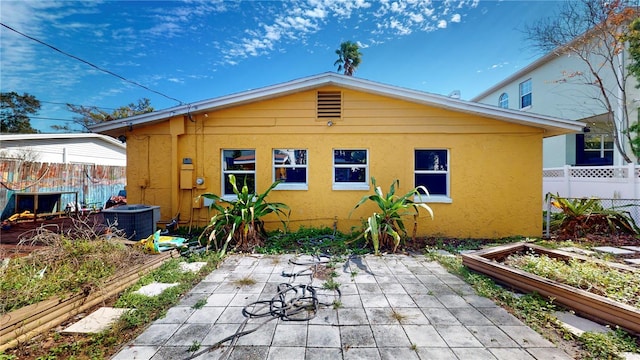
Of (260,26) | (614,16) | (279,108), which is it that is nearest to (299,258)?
(279,108)

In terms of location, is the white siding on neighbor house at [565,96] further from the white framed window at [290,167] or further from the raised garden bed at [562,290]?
the white framed window at [290,167]

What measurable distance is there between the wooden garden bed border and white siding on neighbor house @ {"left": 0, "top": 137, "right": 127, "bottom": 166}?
13.5 meters

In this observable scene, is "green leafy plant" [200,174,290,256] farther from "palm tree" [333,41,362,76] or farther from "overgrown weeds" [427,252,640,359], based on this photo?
"palm tree" [333,41,362,76]

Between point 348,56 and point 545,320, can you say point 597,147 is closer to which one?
point 545,320

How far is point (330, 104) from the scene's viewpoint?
6.36 m

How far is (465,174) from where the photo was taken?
628 cm

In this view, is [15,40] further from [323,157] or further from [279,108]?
[323,157]

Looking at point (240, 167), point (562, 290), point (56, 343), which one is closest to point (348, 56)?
point (240, 167)

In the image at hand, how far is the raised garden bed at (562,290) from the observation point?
2420mm

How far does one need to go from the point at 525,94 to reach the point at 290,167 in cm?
1409

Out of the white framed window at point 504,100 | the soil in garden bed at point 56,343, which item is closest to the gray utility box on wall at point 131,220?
the soil in garden bed at point 56,343

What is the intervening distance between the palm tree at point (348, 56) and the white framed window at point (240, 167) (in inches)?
585

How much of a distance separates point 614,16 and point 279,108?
1182 centimetres

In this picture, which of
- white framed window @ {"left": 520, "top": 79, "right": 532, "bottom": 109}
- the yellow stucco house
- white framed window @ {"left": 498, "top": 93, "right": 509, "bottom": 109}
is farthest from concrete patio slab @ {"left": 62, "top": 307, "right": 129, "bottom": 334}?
white framed window @ {"left": 498, "top": 93, "right": 509, "bottom": 109}
